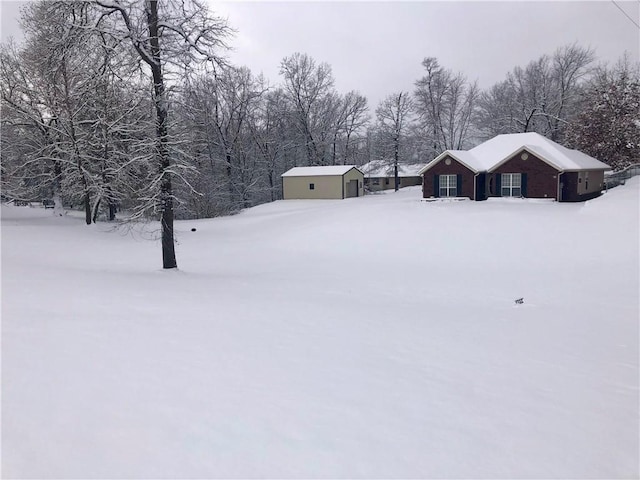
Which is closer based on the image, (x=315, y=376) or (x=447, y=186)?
(x=315, y=376)

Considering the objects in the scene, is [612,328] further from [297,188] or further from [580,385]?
[297,188]

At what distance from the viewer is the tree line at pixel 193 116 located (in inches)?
584

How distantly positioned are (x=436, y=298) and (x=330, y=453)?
9534 millimetres

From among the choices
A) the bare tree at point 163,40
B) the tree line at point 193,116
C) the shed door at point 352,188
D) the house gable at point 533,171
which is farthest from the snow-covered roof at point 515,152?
the bare tree at point 163,40

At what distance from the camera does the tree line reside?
→ 1484 cm

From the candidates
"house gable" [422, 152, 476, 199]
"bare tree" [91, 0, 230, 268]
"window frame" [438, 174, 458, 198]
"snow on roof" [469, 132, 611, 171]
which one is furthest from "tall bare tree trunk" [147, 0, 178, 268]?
"snow on roof" [469, 132, 611, 171]

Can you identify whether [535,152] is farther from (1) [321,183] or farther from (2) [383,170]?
(2) [383,170]

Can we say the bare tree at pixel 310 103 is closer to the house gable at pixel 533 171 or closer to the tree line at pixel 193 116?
the tree line at pixel 193 116

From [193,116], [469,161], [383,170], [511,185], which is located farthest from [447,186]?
[383,170]

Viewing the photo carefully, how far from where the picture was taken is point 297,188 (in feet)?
158

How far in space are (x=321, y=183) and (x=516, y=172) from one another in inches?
809

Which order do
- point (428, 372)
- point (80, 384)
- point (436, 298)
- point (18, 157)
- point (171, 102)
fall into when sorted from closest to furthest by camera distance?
point (80, 384), point (428, 372), point (436, 298), point (171, 102), point (18, 157)

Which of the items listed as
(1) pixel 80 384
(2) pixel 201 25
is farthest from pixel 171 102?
(1) pixel 80 384

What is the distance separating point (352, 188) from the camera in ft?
160
